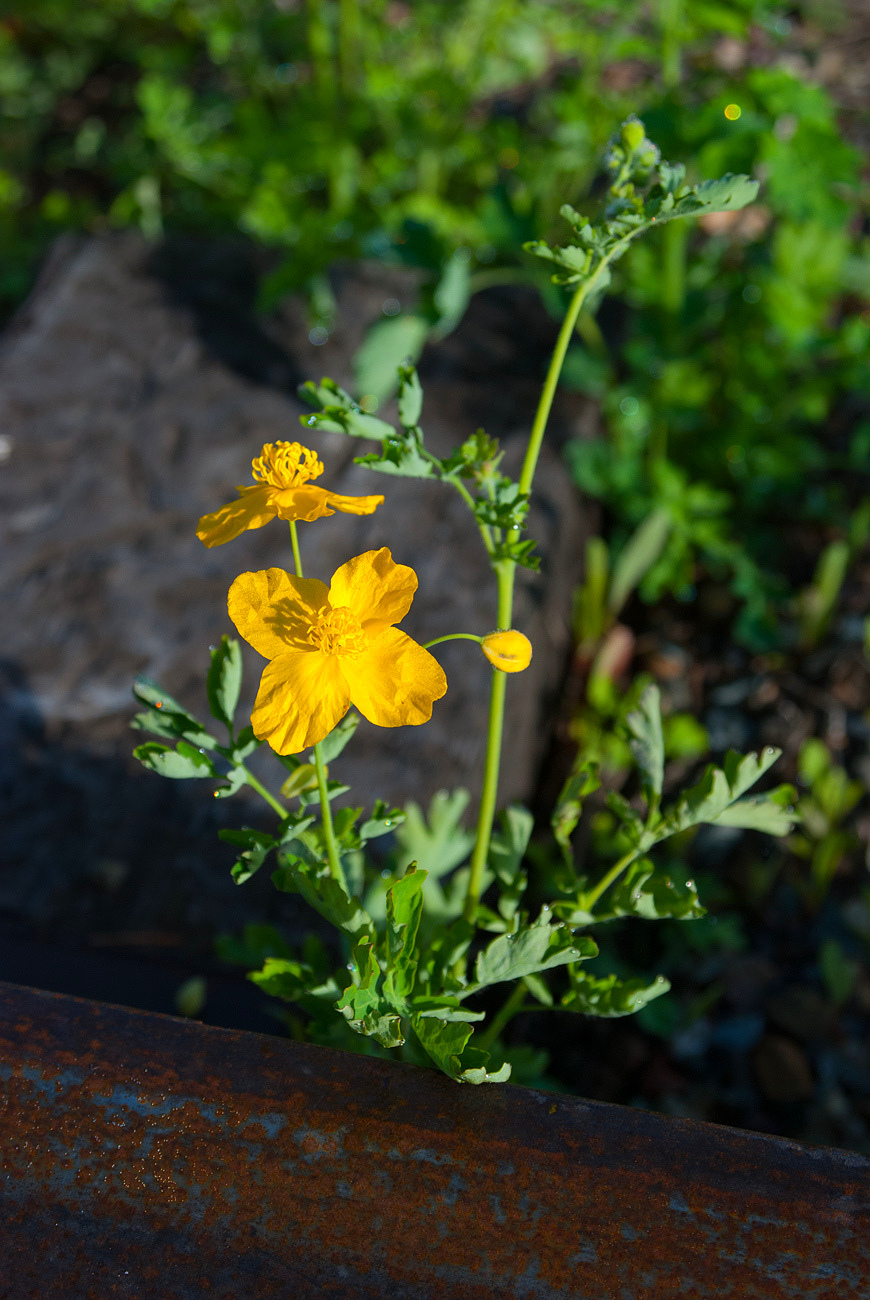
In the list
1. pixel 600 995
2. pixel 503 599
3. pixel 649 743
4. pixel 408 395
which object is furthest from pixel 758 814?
pixel 408 395

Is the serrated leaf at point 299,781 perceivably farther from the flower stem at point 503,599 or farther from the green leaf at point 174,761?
the flower stem at point 503,599

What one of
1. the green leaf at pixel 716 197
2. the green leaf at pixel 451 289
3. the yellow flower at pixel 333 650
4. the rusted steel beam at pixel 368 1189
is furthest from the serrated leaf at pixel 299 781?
the green leaf at pixel 451 289

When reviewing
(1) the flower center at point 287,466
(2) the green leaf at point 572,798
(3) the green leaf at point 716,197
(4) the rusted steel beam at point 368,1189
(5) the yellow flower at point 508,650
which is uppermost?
(3) the green leaf at point 716,197

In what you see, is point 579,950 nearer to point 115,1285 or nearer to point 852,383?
point 115,1285

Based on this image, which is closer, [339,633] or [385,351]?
[339,633]

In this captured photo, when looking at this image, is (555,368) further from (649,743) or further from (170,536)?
(170,536)

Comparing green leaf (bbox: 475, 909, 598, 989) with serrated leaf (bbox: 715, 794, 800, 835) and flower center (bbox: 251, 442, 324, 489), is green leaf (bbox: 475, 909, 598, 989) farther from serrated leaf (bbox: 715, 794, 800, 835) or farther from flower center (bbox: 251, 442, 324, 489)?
flower center (bbox: 251, 442, 324, 489)

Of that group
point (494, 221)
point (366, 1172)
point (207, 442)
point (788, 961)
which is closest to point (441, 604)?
point (207, 442)
